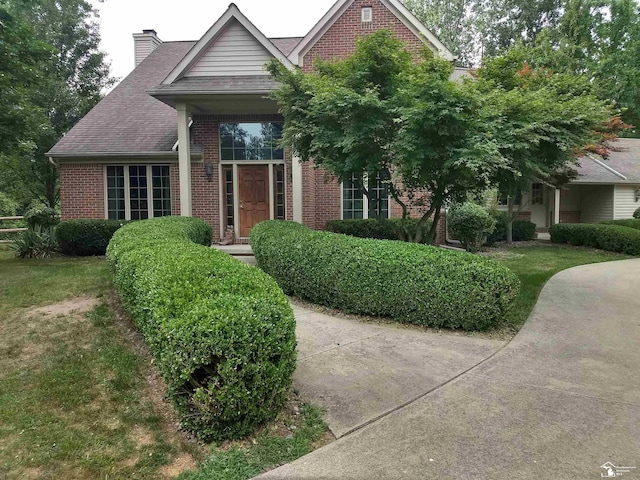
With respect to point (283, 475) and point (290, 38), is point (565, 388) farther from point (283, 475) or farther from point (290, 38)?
point (290, 38)

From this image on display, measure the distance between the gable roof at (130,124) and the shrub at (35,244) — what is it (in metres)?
2.33

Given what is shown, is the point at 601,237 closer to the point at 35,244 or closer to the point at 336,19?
the point at 336,19

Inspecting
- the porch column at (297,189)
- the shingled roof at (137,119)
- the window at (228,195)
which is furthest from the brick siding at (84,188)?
the porch column at (297,189)

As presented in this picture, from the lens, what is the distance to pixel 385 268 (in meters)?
5.53

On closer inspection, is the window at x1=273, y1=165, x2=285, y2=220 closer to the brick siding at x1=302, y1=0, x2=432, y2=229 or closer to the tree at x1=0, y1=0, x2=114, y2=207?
the brick siding at x1=302, y1=0, x2=432, y2=229

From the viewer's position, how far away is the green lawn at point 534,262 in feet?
21.5

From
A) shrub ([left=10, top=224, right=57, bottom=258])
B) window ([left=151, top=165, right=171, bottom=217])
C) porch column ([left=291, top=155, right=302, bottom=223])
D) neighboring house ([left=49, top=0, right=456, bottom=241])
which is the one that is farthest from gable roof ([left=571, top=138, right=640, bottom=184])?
shrub ([left=10, top=224, right=57, bottom=258])

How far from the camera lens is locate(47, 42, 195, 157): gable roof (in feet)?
41.0

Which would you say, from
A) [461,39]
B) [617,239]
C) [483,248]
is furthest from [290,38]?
[461,39]

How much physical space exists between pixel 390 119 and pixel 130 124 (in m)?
9.75

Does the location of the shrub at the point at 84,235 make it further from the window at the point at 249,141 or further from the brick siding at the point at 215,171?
the window at the point at 249,141

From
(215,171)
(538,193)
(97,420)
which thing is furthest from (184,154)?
(538,193)

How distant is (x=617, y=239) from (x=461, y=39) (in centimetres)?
2657

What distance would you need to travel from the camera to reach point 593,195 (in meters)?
19.4
